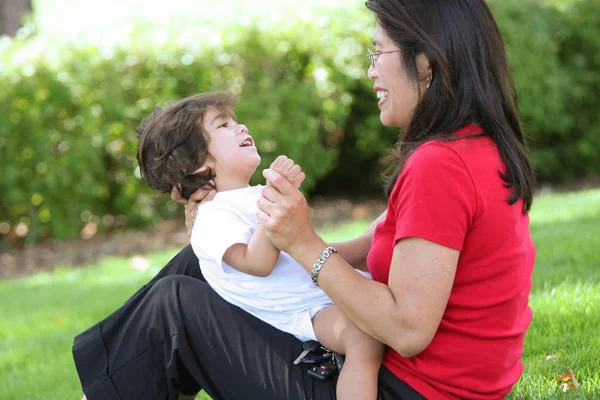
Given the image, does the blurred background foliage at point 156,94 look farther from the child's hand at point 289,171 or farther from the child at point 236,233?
the child's hand at point 289,171

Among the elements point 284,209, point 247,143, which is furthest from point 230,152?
point 284,209

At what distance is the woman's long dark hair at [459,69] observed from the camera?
7.21 ft

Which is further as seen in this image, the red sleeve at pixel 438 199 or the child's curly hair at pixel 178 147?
the child's curly hair at pixel 178 147

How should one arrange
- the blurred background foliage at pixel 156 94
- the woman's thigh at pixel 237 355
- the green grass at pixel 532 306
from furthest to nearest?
the blurred background foliage at pixel 156 94 < the green grass at pixel 532 306 < the woman's thigh at pixel 237 355

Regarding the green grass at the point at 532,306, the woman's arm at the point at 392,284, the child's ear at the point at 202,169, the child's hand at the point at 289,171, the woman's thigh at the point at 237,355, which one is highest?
the child's hand at the point at 289,171

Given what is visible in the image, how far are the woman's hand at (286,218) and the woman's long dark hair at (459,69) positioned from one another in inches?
12.4

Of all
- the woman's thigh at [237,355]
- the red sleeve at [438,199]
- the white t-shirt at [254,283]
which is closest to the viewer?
the red sleeve at [438,199]

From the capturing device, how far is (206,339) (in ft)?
7.93

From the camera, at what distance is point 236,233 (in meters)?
2.57

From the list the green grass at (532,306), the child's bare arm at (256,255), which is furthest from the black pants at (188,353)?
the green grass at (532,306)

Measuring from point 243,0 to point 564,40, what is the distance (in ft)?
50.5

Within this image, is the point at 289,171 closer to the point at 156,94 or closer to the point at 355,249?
the point at 355,249

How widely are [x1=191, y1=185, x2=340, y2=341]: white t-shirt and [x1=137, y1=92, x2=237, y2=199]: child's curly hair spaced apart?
227mm

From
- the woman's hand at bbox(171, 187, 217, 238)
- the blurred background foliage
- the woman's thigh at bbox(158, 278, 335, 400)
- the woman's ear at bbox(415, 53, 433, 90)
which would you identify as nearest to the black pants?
the woman's thigh at bbox(158, 278, 335, 400)
